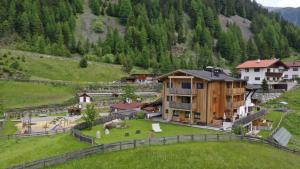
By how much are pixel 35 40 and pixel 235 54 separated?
9760cm

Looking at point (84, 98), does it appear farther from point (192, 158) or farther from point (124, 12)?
point (124, 12)

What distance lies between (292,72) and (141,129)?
238ft

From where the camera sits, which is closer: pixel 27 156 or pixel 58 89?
pixel 27 156

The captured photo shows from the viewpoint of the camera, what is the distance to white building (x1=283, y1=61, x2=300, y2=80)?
9819cm

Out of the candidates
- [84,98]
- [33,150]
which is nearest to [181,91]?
[33,150]

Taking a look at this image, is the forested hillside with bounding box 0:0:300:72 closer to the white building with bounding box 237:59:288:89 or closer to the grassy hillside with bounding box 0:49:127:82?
the grassy hillside with bounding box 0:49:127:82

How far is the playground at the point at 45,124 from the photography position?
170 ft

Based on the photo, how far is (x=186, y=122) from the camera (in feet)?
163

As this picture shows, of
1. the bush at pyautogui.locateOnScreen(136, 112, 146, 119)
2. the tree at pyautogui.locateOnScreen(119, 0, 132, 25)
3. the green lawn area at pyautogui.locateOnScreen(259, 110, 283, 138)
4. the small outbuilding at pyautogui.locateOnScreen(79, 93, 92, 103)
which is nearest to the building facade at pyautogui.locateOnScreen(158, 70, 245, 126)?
the bush at pyautogui.locateOnScreen(136, 112, 146, 119)

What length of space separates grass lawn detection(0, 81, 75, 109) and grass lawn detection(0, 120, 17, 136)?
13.3 meters

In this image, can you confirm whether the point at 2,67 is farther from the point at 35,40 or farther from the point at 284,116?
the point at 284,116

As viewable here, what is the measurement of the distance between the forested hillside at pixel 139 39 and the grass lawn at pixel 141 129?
262 feet

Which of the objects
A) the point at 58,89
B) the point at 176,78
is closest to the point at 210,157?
the point at 176,78

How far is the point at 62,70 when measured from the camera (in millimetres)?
109125
